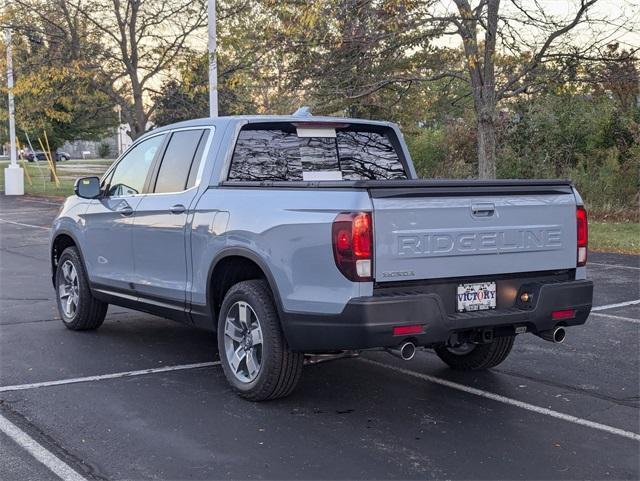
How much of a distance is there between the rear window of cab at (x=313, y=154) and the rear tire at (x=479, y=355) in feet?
4.99

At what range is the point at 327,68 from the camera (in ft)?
58.0

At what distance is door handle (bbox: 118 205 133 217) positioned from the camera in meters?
6.98

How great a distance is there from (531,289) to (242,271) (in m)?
1.97

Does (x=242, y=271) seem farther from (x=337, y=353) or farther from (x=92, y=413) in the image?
(x=92, y=413)

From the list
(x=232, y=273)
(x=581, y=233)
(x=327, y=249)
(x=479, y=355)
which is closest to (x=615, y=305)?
(x=479, y=355)

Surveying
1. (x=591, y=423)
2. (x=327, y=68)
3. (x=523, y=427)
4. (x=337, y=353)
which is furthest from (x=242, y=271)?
(x=327, y=68)

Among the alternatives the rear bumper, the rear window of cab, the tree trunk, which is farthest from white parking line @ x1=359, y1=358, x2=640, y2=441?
the tree trunk

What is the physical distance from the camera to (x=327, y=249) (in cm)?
487

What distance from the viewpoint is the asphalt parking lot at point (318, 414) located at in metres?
4.46

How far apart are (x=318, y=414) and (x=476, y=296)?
127 cm

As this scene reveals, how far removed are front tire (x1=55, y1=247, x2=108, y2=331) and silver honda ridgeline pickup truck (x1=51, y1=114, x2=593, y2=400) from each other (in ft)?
2.10

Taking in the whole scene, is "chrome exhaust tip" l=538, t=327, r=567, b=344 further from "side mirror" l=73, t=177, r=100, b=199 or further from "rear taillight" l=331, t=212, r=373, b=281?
"side mirror" l=73, t=177, r=100, b=199

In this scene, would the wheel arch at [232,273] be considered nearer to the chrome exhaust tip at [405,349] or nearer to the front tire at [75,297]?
the chrome exhaust tip at [405,349]

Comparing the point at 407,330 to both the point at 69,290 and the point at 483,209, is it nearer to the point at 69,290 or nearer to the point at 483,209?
the point at 483,209
